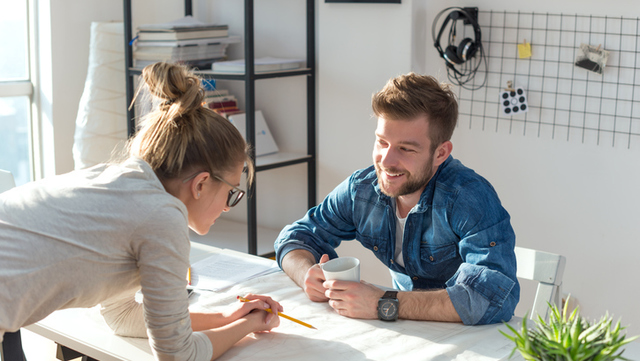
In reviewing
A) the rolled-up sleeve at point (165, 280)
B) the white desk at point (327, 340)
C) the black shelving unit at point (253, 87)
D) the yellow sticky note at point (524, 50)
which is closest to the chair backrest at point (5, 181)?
the black shelving unit at point (253, 87)

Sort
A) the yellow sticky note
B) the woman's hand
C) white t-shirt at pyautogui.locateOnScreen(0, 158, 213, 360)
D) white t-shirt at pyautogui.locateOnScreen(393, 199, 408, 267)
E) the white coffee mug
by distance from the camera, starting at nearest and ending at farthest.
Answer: white t-shirt at pyautogui.locateOnScreen(0, 158, 213, 360), the woman's hand, the white coffee mug, white t-shirt at pyautogui.locateOnScreen(393, 199, 408, 267), the yellow sticky note

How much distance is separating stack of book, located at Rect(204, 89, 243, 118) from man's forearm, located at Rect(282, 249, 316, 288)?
1.29m

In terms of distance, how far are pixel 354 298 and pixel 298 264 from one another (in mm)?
254

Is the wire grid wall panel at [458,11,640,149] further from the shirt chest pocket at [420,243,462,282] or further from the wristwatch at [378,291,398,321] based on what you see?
the wristwatch at [378,291,398,321]

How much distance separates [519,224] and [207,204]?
1636 millimetres

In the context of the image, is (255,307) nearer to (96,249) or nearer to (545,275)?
(96,249)

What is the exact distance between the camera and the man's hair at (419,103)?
62.6 inches

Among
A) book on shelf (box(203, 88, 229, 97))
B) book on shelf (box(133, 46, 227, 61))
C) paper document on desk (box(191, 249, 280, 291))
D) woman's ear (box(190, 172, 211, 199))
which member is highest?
book on shelf (box(133, 46, 227, 61))

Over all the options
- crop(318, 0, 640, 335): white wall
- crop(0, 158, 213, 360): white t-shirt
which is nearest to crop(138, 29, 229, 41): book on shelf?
crop(318, 0, 640, 335): white wall

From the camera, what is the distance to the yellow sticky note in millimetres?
2389

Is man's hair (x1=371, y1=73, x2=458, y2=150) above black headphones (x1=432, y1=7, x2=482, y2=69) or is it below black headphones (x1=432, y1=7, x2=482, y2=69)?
below

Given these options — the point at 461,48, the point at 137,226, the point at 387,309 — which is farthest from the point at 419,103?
the point at 461,48

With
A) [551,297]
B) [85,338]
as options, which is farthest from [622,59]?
[85,338]

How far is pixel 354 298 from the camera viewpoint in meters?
1.38
